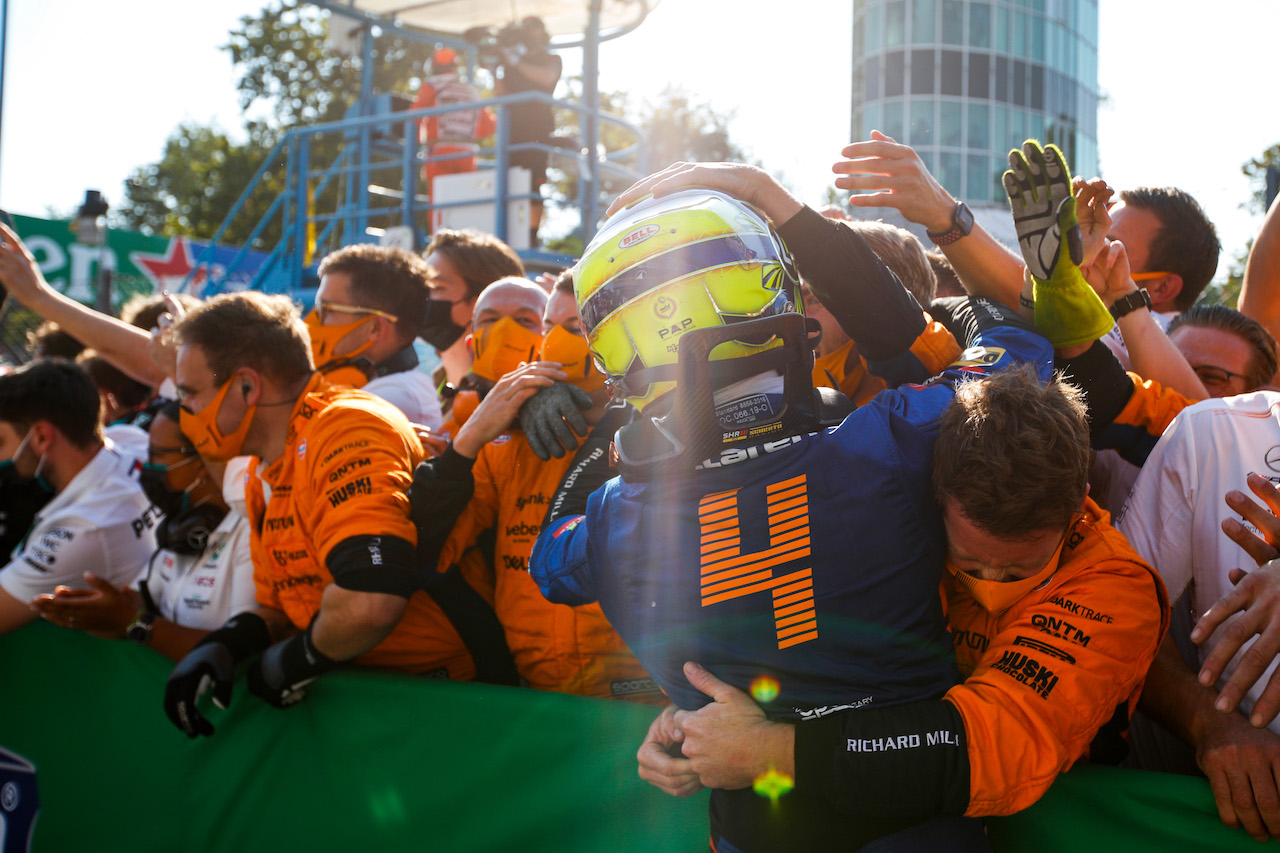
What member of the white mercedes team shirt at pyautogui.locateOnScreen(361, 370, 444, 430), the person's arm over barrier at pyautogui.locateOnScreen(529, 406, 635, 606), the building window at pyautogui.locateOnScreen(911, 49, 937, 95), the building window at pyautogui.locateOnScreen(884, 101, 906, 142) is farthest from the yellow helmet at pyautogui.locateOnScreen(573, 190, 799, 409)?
the building window at pyautogui.locateOnScreen(911, 49, 937, 95)

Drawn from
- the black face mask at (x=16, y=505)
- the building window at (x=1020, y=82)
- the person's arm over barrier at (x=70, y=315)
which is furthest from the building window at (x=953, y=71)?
the black face mask at (x=16, y=505)

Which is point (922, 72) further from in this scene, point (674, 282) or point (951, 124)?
point (674, 282)

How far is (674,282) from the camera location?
5.92 ft

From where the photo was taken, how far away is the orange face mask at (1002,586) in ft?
5.68

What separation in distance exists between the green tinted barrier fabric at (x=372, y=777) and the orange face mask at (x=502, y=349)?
3.25ft

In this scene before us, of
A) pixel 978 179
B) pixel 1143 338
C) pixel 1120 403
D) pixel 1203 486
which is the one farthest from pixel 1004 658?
pixel 978 179

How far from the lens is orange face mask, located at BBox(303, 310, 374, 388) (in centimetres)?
371

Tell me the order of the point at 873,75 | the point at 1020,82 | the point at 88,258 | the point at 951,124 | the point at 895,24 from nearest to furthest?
the point at 88,258
the point at 951,124
the point at 895,24
the point at 1020,82
the point at 873,75

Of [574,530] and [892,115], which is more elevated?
[892,115]

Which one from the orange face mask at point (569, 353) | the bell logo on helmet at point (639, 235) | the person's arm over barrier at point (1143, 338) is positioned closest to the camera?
the bell logo on helmet at point (639, 235)

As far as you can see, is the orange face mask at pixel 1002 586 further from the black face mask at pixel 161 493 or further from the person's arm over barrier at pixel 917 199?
the black face mask at pixel 161 493

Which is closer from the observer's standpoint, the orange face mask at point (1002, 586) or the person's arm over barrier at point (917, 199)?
the orange face mask at point (1002, 586)

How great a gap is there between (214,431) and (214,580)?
0.58m

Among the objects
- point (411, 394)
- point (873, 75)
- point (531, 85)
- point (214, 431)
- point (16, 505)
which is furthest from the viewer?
point (873, 75)
